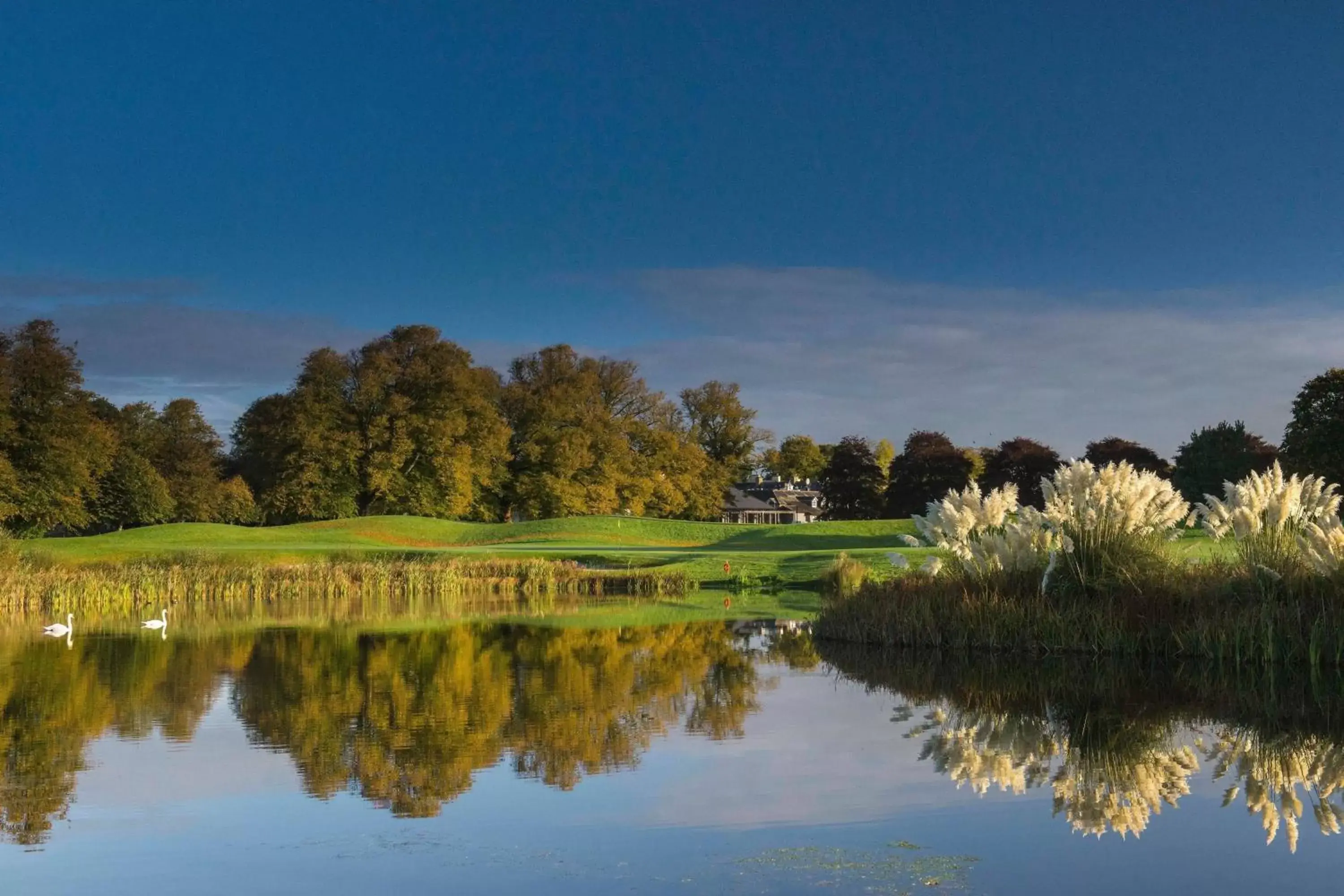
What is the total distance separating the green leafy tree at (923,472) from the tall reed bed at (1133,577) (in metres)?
60.6

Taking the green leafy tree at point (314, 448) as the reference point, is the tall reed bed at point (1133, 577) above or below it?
below

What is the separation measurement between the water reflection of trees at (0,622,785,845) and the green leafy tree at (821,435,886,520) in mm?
66798

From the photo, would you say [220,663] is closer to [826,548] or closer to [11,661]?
[11,661]

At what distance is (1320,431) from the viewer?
4691 cm

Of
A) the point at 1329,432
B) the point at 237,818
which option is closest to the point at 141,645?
the point at 237,818

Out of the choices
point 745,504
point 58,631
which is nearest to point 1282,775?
point 58,631

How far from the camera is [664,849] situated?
803 cm

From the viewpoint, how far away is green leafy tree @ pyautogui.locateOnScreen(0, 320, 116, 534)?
54.1m

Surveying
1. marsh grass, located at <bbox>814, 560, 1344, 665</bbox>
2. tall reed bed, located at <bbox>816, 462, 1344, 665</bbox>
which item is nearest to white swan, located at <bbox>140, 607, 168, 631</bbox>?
marsh grass, located at <bbox>814, 560, 1344, 665</bbox>

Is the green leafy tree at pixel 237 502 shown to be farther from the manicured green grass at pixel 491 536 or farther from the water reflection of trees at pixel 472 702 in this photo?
the water reflection of trees at pixel 472 702

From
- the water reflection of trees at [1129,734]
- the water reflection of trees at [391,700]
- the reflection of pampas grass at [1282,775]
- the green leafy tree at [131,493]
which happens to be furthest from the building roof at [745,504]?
the reflection of pampas grass at [1282,775]

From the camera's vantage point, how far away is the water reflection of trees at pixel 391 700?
1051 centimetres

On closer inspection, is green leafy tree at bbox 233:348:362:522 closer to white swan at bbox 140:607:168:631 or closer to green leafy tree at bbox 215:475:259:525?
green leafy tree at bbox 215:475:259:525

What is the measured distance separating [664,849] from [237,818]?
322 cm
